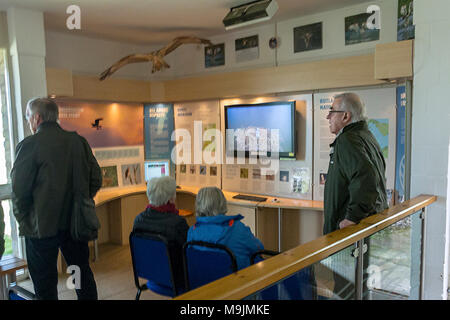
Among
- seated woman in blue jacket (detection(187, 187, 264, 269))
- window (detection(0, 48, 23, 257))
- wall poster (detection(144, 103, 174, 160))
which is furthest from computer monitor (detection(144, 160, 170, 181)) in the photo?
seated woman in blue jacket (detection(187, 187, 264, 269))

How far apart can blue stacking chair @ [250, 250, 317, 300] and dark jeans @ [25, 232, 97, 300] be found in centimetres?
171

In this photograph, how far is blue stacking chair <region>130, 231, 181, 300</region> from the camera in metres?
2.45

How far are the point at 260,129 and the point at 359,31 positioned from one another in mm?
1552

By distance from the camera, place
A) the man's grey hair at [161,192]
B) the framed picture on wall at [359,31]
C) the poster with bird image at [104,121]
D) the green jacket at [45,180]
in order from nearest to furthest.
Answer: the green jacket at [45,180] → the man's grey hair at [161,192] → the framed picture on wall at [359,31] → the poster with bird image at [104,121]

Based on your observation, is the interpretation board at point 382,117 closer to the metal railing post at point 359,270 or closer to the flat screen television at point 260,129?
the flat screen television at point 260,129

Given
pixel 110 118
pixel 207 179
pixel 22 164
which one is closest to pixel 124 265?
pixel 207 179

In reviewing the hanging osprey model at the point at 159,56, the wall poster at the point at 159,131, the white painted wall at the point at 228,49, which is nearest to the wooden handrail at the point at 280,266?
the white painted wall at the point at 228,49

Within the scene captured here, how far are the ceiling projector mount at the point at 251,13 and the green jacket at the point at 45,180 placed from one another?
2.16 metres

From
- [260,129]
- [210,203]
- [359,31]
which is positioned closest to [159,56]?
[260,129]

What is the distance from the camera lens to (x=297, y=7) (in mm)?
4125

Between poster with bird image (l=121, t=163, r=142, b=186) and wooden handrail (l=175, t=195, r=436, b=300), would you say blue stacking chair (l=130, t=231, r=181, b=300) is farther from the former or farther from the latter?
poster with bird image (l=121, t=163, r=142, b=186)

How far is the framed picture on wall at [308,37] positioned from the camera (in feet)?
14.3

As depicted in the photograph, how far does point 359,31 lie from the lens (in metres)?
4.03

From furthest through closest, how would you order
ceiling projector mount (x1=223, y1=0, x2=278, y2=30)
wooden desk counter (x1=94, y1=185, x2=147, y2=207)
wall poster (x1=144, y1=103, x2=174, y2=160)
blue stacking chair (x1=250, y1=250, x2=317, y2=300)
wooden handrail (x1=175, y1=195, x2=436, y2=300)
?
wall poster (x1=144, y1=103, x2=174, y2=160), wooden desk counter (x1=94, y1=185, x2=147, y2=207), ceiling projector mount (x1=223, y1=0, x2=278, y2=30), blue stacking chair (x1=250, y1=250, x2=317, y2=300), wooden handrail (x1=175, y1=195, x2=436, y2=300)
